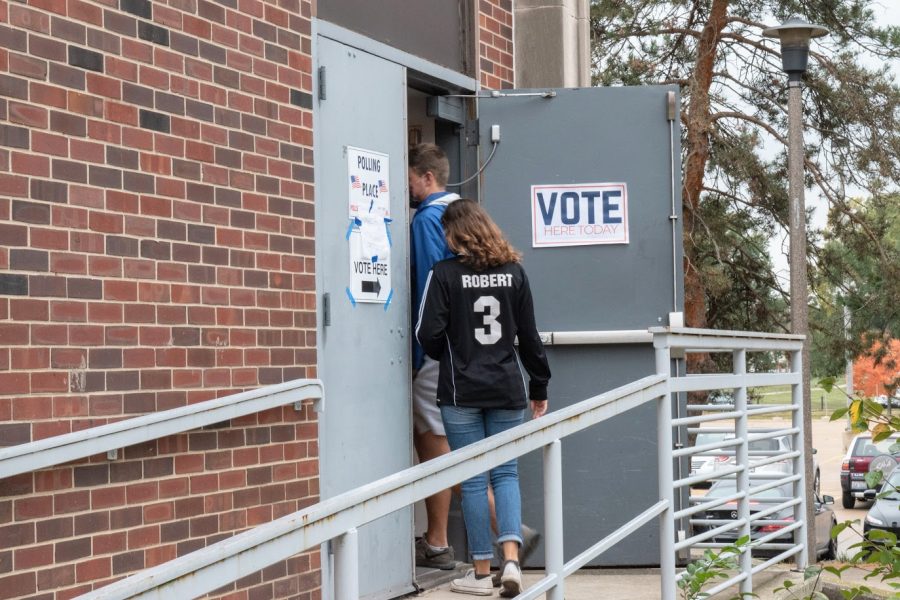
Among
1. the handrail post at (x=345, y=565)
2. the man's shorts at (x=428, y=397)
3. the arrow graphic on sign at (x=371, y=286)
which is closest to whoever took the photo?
the handrail post at (x=345, y=565)

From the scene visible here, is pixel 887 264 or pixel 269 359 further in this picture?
pixel 887 264

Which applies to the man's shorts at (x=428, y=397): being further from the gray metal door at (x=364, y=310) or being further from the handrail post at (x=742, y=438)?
the handrail post at (x=742, y=438)

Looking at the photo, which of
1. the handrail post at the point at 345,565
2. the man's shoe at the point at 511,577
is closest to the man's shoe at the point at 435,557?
the man's shoe at the point at 511,577

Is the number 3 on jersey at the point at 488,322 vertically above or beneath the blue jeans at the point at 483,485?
above

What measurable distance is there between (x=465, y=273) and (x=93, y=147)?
5.72 ft

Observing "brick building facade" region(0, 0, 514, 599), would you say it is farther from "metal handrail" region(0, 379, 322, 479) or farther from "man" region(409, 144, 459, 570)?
"man" region(409, 144, 459, 570)

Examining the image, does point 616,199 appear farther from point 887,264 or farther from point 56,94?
point 887,264

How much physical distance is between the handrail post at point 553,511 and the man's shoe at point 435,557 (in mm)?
2162

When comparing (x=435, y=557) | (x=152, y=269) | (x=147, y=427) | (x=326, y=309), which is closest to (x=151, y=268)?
(x=152, y=269)

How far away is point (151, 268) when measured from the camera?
434 centimetres

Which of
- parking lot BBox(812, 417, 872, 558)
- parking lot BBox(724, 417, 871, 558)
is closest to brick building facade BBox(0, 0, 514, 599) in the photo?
parking lot BBox(724, 417, 871, 558)

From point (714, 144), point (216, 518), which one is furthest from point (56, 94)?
point (714, 144)

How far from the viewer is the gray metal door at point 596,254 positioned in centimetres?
640

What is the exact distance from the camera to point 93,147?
4113mm
